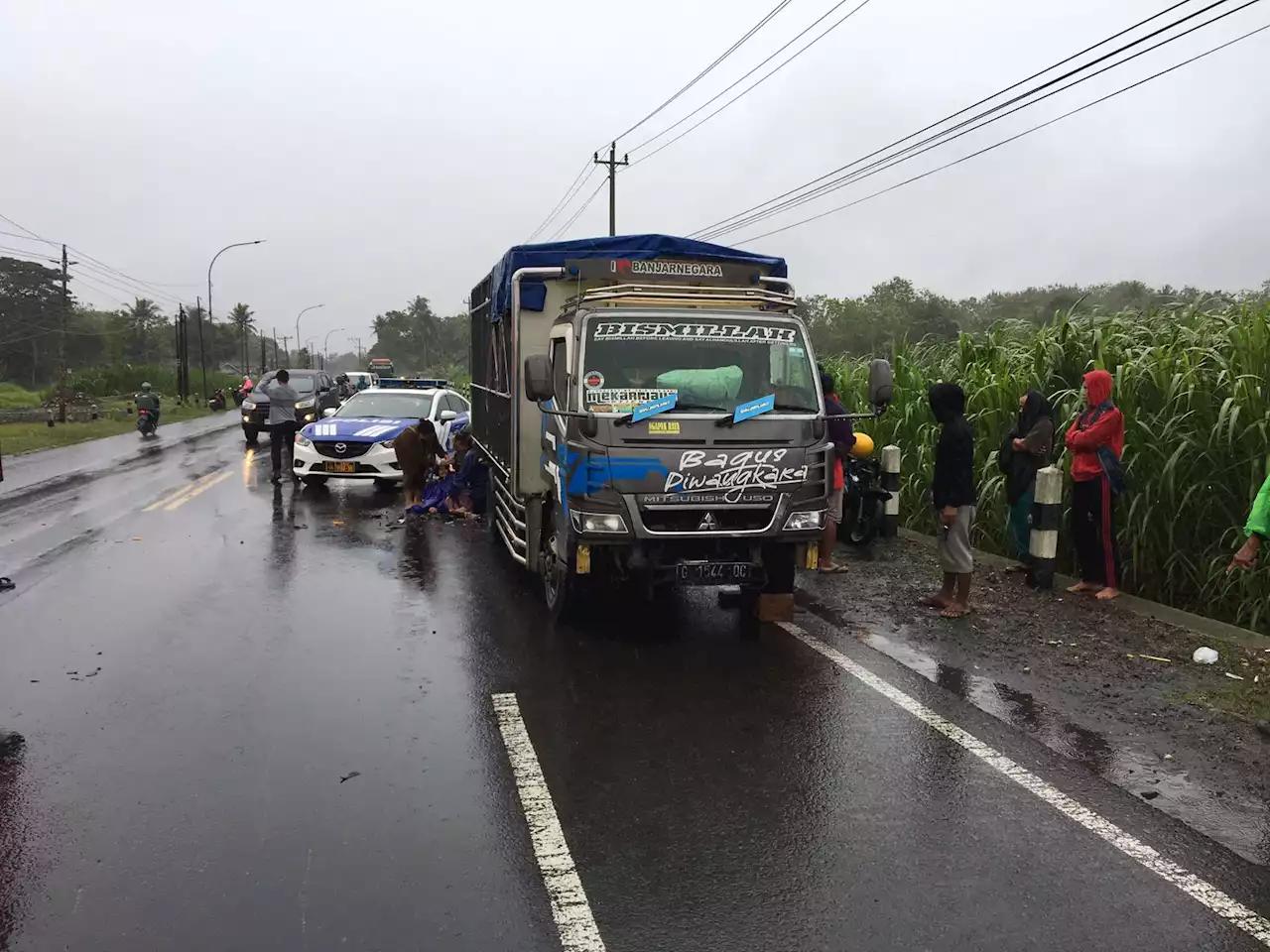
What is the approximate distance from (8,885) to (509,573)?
554 centimetres

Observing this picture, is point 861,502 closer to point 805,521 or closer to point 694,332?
point 805,521

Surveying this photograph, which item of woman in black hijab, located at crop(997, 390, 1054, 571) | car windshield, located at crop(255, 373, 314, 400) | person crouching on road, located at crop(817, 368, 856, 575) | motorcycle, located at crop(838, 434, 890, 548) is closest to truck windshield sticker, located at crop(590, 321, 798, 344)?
person crouching on road, located at crop(817, 368, 856, 575)

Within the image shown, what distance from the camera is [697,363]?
667 cm

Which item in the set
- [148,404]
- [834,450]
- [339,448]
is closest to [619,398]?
[834,450]

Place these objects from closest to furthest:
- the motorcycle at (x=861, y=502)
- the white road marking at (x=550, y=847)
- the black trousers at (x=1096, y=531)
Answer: the white road marking at (x=550, y=847) < the black trousers at (x=1096, y=531) < the motorcycle at (x=861, y=502)

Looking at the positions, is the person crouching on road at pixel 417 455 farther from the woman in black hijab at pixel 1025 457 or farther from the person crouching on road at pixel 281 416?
the woman in black hijab at pixel 1025 457

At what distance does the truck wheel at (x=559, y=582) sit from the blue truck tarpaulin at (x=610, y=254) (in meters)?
2.04

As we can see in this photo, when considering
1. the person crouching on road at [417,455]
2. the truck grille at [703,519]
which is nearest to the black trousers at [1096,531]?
the truck grille at [703,519]

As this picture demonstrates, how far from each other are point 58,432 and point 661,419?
2570cm

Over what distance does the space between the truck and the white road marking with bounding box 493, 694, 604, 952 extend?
1.59m

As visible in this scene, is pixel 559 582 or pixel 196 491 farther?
pixel 196 491

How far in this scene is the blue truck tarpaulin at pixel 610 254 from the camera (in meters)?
7.62

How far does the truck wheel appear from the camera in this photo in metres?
6.43

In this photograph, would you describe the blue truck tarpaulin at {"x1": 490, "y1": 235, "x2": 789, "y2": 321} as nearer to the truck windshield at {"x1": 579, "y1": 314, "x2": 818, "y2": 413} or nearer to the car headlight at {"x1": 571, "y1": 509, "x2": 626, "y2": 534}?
the truck windshield at {"x1": 579, "y1": 314, "x2": 818, "y2": 413}
